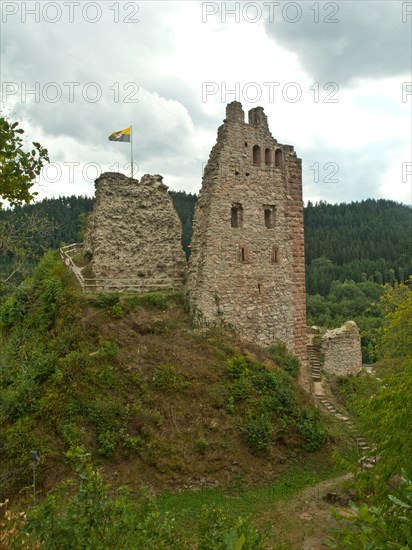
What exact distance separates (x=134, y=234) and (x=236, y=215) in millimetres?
4930

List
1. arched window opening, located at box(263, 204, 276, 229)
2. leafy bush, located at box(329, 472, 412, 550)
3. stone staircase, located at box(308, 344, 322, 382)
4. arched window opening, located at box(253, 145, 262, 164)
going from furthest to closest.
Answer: stone staircase, located at box(308, 344, 322, 382) < arched window opening, located at box(263, 204, 276, 229) < arched window opening, located at box(253, 145, 262, 164) < leafy bush, located at box(329, 472, 412, 550)

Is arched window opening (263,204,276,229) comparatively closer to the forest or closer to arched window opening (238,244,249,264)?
arched window opening (238,244,249,264)

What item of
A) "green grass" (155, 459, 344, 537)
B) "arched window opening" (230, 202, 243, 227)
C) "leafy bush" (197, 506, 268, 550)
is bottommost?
"green grass" (155, 459, 344, 537)

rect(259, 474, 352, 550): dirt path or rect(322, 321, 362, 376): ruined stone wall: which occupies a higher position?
rect(322, 321, 362, 376): ruined stone wall

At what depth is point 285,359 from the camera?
1830 centimetres

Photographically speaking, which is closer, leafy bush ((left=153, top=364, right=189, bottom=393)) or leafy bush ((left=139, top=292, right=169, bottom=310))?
leafy bush ((left=153, top=364, right=189, bottom=393))

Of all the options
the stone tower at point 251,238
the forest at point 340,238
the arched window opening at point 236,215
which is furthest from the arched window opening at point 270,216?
the forest at point 340,238

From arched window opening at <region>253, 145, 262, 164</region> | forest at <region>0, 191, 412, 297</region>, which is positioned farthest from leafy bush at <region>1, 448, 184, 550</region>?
forest at <region>0, 191, 412, 297</region>

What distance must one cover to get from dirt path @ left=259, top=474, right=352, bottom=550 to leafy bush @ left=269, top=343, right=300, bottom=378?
5.09 m

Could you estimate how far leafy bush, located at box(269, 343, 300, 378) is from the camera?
59.1 feet

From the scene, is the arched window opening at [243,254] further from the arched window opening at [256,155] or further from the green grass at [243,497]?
the green grass at [243,497]

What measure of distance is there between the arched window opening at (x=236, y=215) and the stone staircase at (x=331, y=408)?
762 centimetres

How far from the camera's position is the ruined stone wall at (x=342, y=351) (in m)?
21.5

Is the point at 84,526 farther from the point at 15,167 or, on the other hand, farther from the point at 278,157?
the point at 278,157
